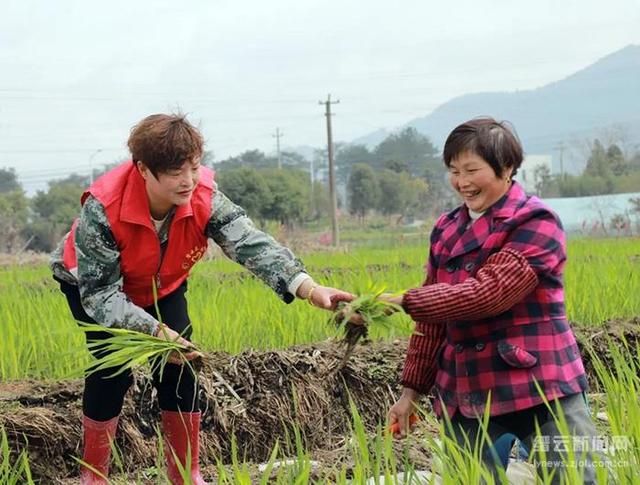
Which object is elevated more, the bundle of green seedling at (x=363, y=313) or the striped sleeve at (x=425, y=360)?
the bundle of green seedling at (x=363, y=313)

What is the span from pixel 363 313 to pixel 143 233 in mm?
702

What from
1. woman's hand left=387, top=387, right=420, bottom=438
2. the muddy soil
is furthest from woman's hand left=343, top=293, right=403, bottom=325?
the muddy soil

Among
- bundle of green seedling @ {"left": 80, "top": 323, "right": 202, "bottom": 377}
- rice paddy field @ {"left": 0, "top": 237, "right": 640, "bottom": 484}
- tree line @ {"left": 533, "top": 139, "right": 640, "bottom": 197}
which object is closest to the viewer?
bundle of green seedling @ {"left": 80, "top": 323, "right": 202, "bottom": 377}

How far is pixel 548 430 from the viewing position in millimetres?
1948

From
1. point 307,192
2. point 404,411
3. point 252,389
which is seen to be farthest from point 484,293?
point 307,192

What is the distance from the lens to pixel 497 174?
2035 millimetres

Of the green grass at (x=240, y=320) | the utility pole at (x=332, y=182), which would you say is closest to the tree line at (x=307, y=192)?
the utility pole at (x=332, y=182)

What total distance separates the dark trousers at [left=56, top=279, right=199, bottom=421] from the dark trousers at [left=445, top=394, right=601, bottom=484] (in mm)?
890

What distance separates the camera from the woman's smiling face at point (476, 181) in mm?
2023

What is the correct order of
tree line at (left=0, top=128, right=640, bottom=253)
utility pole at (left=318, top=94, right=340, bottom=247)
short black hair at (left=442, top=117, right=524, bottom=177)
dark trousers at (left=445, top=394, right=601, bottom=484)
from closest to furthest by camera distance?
dark trousers at (left=445, top=394, right=601, bottom=484) < short black hair at (left=442, top=117, right=524, bottom=177) < utility pole at (left=318, top=94, right=340, bottom=247) < tree line at (left=0, top=128, right=640, bottom=253)

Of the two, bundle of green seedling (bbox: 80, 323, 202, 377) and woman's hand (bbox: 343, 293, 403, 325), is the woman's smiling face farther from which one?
bundle of green seedling (bbox: 80, 323, 202, 377)

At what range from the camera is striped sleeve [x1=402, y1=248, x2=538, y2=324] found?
1937 millimetres

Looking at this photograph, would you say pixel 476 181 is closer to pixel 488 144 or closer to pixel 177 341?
pixel 488 144

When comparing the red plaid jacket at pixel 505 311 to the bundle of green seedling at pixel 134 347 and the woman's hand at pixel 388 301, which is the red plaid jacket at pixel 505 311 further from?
the bundle of green seedling at pixel 134 347
